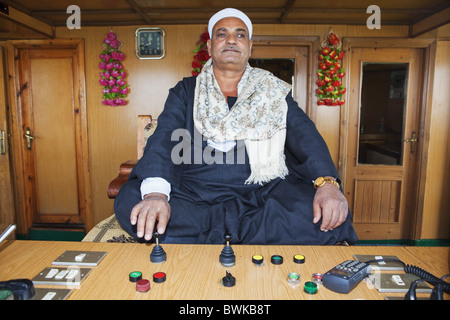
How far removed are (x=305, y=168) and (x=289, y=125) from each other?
313mm

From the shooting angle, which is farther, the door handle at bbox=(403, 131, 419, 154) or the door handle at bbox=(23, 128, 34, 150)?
the door handle at bbox=(23, 128, 34, 150)

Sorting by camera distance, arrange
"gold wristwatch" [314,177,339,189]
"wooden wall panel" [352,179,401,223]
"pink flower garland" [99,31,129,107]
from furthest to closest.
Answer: "wooden wall panel" [352,179,401,223], "pink flower garland" [99,31,129,107], "gold wristwatch" [314,177,339,189]

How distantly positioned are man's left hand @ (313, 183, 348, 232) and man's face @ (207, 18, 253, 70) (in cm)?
96

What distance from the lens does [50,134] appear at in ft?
12.8

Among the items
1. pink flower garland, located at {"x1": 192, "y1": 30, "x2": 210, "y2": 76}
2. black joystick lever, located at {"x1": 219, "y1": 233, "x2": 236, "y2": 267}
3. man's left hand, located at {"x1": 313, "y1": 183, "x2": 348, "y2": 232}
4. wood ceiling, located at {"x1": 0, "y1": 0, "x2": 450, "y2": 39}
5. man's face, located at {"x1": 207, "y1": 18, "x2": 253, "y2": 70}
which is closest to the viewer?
black joystick lever, located at {"x1": 219, "y1": 233, "x2": 236, "y2": 267}

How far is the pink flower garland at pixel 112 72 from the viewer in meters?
3.60

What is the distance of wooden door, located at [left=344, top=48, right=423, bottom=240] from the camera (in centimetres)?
369

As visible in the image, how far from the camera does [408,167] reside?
3.74 m

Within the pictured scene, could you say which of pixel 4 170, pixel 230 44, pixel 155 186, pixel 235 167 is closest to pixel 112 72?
pixel 4 170

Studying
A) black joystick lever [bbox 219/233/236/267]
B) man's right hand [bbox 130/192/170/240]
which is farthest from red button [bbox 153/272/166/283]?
man's right hand [bbox 130/192/170/240]

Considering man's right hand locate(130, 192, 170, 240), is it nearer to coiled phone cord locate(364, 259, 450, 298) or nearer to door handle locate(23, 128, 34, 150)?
coiled phone cord locate(364, 259, 450, 298)

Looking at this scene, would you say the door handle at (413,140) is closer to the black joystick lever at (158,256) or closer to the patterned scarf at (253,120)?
the patterned scarf at (253,120)

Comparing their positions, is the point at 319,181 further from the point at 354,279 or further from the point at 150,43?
the point at 150,43

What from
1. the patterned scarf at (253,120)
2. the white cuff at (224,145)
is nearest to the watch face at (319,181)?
the patterned scarf at (253,120)
